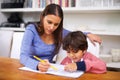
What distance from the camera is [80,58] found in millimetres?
1299

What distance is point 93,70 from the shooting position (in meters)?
1.17

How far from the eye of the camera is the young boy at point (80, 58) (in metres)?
1.16

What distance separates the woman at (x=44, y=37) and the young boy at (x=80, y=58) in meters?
0.16

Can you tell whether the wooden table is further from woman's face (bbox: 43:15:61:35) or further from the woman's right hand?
woman's face (bbox: 43:15:61:35)

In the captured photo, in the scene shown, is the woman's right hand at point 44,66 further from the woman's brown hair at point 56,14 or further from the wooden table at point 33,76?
the woman's brown hair at point 56,14

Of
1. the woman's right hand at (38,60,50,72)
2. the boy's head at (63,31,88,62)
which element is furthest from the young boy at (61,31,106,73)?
the woman's right hand at (38,60,50,72)

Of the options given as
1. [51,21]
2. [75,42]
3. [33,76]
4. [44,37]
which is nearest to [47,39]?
[44,37]

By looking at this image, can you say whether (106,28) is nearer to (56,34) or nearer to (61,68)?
(56,34)

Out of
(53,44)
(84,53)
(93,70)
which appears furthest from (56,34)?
(93,70)

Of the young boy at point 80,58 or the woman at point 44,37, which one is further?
the woman at point 44,37

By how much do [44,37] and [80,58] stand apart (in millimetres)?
382

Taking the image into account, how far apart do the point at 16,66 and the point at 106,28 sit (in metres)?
1.55

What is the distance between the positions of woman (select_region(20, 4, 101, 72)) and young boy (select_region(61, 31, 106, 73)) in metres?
0.16

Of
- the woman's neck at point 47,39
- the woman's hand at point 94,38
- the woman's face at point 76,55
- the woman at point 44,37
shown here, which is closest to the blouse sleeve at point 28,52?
the woman at point 44,37
